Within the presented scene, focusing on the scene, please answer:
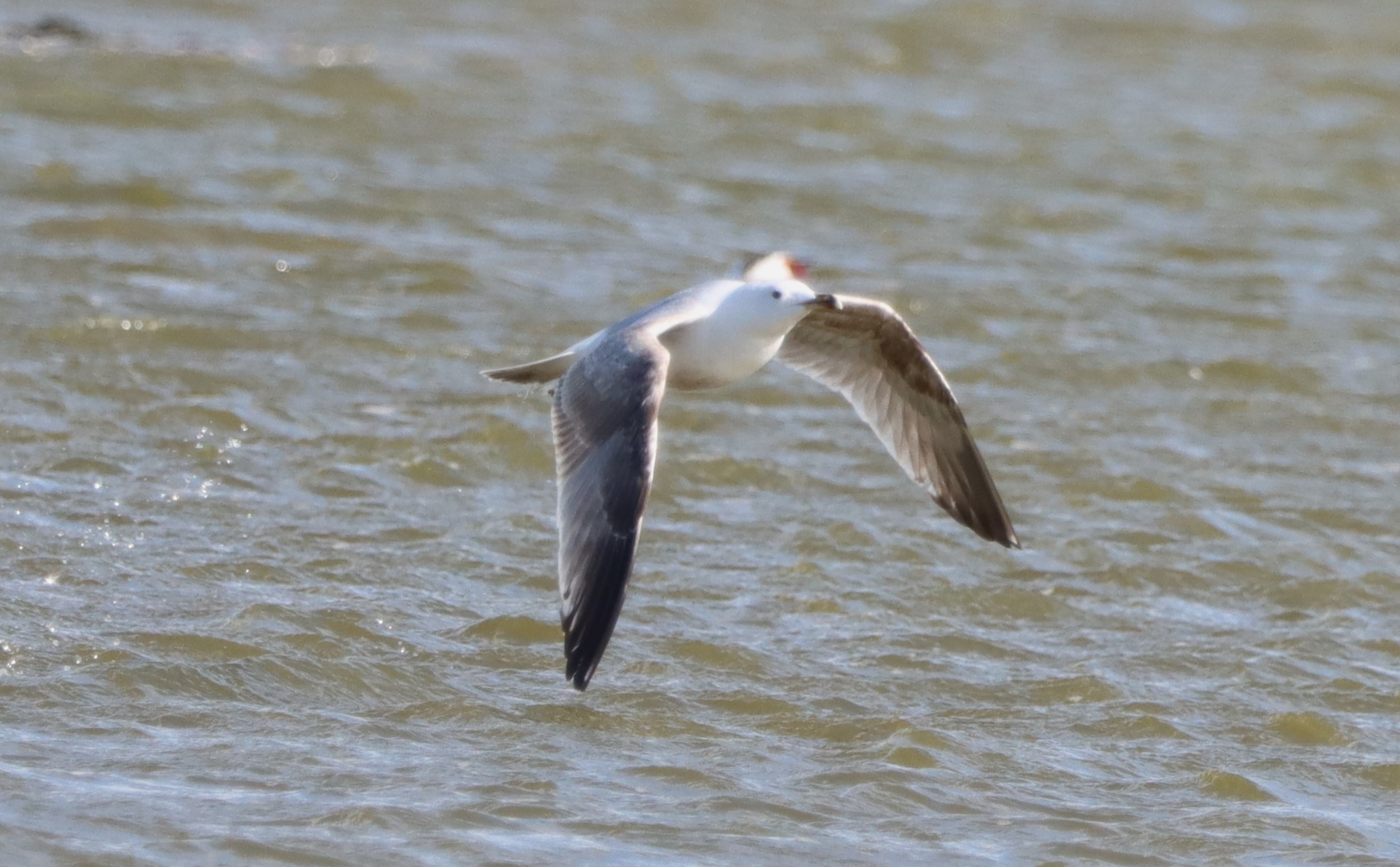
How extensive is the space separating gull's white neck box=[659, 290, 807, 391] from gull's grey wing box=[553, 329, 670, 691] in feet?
1.10

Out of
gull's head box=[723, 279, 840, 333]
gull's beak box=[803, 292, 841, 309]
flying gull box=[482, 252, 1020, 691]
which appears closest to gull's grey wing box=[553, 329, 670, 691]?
flying gull box=[482, 252, 1020, 691]

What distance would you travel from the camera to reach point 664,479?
7.84 metres

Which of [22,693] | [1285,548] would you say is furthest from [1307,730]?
[22,693]

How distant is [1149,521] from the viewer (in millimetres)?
7797

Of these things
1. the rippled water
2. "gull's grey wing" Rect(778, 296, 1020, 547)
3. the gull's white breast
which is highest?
the gull's white breast

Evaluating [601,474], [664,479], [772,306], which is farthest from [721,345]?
[664,479]

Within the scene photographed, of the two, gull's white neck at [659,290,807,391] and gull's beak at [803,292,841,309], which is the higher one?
gull's beak at [803,292,841,309]

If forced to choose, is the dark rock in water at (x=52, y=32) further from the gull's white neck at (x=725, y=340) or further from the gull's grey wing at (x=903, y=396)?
the gull's white neck at (x=725, y=340)

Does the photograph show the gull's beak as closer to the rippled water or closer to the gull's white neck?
the gull's white neck

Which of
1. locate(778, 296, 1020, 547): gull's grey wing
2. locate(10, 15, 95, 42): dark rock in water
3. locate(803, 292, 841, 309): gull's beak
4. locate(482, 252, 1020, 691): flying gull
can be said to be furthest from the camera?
locate(10, 15, 95, 42): dark rock in water

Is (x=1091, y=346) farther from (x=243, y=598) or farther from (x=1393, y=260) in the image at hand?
(x=243, y=598)

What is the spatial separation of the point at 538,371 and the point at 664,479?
1.66 metres

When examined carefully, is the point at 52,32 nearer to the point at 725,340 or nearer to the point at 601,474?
the point at 725,340

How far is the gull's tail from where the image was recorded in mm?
6137
